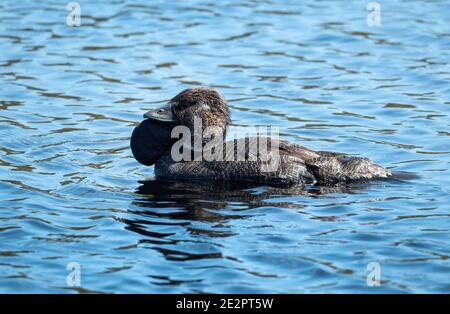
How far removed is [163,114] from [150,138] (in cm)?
34

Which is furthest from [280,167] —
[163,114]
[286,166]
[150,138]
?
[150,138]

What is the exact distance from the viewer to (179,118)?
956 centimetres

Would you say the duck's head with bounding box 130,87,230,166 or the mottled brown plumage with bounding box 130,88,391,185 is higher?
the duck's head with bounding box 130,87,230,166

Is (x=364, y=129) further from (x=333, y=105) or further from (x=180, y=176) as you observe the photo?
(x=180, y=176)

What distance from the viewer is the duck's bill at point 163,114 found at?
31.2ft

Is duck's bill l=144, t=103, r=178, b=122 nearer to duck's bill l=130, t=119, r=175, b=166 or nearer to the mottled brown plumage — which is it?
duck's bill l=130, t=119, r=175, b=166

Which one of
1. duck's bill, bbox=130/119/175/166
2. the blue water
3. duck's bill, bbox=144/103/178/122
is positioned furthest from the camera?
duck's bill, bbox=130/119/175/166

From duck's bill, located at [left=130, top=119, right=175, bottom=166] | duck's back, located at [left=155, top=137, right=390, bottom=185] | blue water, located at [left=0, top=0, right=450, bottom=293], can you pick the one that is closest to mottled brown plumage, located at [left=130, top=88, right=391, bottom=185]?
duck's back, located at [left=155, top=137, right=390, bottom=185]

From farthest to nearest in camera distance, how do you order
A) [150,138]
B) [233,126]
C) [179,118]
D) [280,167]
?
[233,126], [150,138], [179,118], [280,167]

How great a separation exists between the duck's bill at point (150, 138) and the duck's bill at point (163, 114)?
9 centimetres

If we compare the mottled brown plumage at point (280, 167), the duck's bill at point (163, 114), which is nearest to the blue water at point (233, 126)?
the mottled brown plumage at point (280, 167)

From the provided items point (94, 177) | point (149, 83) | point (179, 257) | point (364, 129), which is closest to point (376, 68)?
point (364, 129)

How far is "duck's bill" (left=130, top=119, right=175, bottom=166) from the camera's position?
31.7ft

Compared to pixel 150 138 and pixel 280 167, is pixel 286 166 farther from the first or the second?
pixel 150 138
